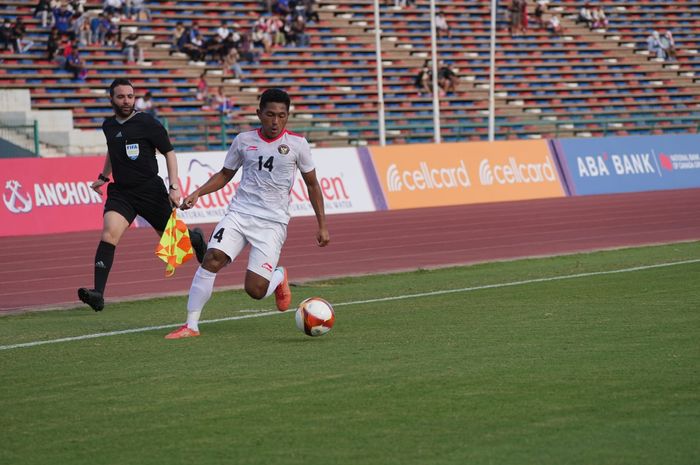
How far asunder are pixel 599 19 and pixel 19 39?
81.1ft

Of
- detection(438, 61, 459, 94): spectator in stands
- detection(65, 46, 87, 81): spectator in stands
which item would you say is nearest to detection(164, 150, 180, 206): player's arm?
detection(65, 46, 87, 81): spectator in stands

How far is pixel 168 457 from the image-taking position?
19.7ft

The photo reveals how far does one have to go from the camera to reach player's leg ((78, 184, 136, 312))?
39.6 ft

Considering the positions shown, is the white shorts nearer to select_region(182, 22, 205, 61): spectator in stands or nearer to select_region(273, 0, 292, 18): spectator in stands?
select_region(182, 22, 205, 61): spectator in stands

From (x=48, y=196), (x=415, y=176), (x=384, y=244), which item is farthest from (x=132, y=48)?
(x=384, y=244)

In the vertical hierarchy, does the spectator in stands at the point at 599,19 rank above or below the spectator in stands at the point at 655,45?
above

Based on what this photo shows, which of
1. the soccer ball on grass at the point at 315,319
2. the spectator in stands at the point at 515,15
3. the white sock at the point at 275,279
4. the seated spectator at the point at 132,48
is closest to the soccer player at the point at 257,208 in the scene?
the white sock at the point at 275,279

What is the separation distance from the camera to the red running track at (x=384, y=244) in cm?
1622

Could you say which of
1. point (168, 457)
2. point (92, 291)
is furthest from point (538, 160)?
point (168, 457)

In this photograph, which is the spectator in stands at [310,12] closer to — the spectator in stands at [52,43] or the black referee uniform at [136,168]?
the spectator in stands at [52,43]

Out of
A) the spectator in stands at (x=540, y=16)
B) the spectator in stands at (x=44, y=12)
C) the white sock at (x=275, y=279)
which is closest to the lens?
the white sock at (x=275, y=279)

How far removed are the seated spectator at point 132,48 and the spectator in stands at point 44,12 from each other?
2.27m

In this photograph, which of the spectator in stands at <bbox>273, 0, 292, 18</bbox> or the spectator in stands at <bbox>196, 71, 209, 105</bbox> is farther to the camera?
the spectator in stands at <bbox>273, 0, 292, 18</bbox>

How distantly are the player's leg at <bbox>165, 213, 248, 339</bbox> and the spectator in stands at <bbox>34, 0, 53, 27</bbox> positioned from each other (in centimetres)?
2735
